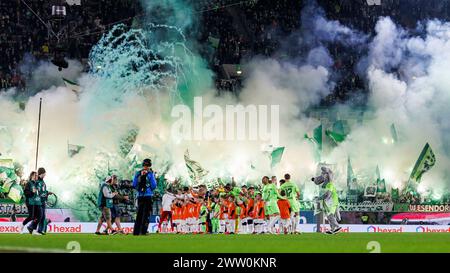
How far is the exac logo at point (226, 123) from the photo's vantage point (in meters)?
43.8

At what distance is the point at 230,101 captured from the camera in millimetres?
44812

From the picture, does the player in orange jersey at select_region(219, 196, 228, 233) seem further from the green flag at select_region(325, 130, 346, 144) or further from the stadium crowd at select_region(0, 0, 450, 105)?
the green flag at select_region(325, 130, 346, 144)

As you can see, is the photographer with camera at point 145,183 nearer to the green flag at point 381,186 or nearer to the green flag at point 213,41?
the green flag at point 381,186

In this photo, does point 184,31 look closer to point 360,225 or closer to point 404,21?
point 404,21

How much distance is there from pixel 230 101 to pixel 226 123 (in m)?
1.74

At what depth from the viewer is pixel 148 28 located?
4300 cm

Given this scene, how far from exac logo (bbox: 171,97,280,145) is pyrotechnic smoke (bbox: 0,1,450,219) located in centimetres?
47

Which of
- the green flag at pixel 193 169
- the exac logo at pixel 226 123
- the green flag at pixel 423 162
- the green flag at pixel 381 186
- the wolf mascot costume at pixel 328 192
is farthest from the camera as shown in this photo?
the exac logo at pixel 226 123

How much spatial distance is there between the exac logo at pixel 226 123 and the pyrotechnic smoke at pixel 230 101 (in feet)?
1.54

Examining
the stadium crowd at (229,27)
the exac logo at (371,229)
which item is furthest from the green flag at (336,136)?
the exac logo at (371,229)

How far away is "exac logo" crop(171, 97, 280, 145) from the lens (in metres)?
43.8

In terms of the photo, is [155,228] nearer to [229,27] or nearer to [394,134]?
[229,27]

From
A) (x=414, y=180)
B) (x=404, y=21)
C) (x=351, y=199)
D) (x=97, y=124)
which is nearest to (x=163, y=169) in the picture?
(x=97, y=124)

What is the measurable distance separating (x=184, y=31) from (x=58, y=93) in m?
8.49
